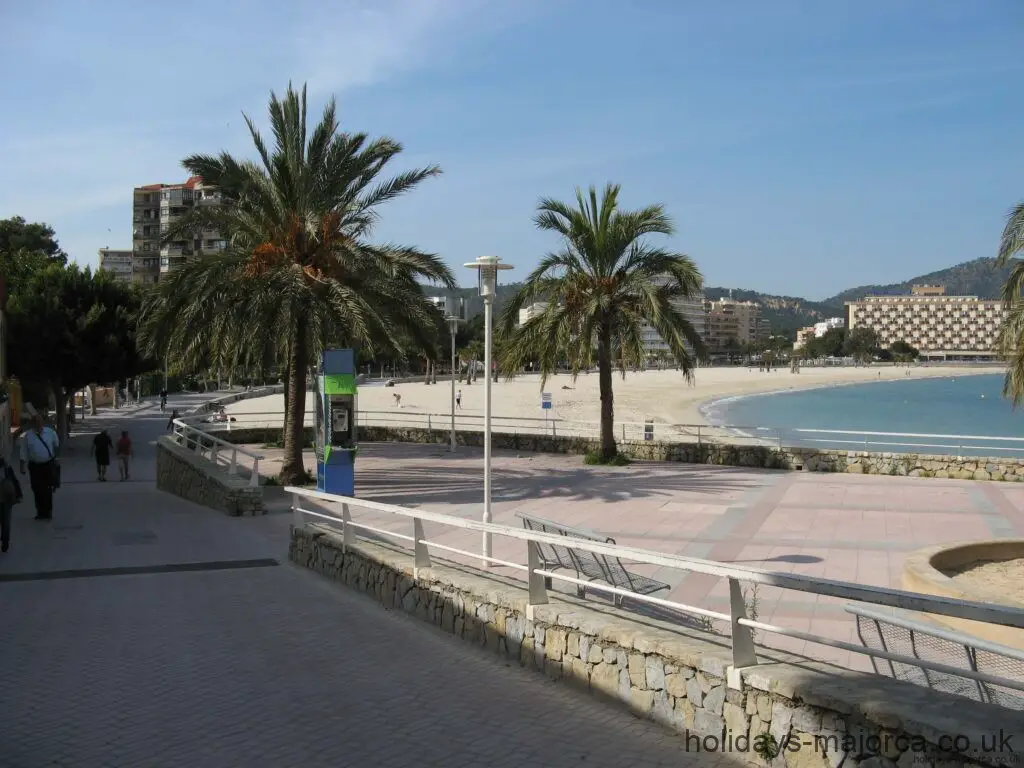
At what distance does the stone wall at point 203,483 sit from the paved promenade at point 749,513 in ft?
6.93

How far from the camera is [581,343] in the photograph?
22.0 m

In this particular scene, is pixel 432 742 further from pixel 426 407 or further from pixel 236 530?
pixel 426 407

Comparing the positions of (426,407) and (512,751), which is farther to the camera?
(426,407)

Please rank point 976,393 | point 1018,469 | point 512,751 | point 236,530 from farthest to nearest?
1. point 976,393
2. point 1018,469
3. point 236,530
4. point 512,751

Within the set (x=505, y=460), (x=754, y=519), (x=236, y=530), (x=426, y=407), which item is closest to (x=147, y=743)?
(x=236, y=530)

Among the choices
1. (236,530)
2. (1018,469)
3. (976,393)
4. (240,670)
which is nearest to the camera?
(240,670)

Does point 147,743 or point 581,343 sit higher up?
point 581,343

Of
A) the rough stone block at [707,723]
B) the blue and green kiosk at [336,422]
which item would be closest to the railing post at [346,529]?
the rough stone block at [707,723]

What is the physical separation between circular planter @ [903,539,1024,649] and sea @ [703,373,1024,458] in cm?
3096

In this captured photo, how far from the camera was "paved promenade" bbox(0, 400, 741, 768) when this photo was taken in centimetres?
483

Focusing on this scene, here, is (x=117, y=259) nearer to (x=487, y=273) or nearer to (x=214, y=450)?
(x=214, y=450)

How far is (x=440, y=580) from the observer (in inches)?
295

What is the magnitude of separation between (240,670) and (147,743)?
4.65ft

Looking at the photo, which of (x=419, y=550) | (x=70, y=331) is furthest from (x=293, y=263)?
(x=70, y=331)
